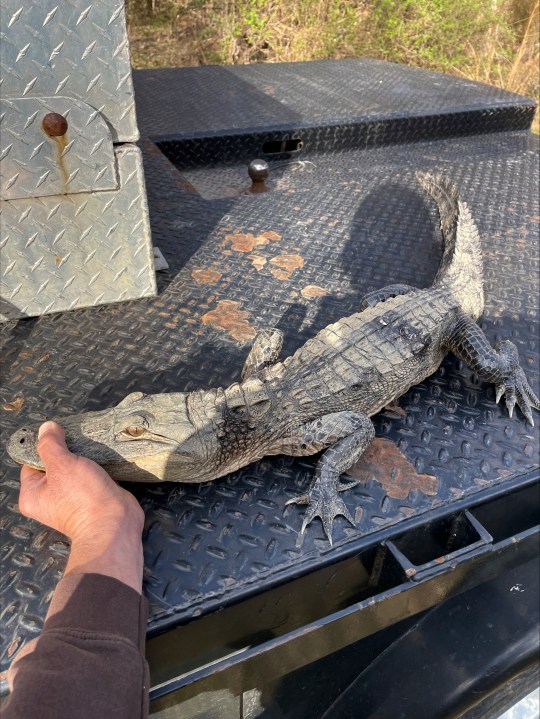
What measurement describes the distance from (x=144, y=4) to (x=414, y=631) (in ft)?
34.5

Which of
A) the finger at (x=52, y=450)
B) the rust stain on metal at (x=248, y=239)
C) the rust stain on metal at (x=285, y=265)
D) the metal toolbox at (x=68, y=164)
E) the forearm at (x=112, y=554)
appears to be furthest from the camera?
the rust stain on metal at (x=248, y=239)

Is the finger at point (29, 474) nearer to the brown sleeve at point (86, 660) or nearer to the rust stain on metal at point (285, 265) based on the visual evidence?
the brown sleeve at point (86, 660)

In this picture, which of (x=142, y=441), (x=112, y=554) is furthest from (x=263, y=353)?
(x=112, y=554)

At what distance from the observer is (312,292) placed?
8.25ft

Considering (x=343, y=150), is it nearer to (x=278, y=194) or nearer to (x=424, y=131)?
(x=424, y=131)

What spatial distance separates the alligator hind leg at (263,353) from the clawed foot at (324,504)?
22.2 inches

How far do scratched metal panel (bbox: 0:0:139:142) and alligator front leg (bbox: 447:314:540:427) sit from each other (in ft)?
5.54

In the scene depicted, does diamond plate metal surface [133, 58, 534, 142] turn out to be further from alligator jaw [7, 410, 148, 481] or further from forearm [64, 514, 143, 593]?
forearm [64, 514, 143, 593]

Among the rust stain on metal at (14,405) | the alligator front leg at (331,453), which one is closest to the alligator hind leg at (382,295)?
the alligator front leg at (331,453)

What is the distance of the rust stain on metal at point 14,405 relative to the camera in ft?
6.06

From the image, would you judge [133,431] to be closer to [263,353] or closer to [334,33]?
[263,353]

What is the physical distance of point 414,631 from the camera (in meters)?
1.86

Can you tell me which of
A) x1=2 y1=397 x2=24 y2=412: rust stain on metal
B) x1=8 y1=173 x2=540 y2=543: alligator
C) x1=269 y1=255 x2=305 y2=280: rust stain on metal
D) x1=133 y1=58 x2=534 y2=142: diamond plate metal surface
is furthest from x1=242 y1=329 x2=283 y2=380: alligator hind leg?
x1=133 y1=58 x2=534 y2=142: diamond plate metal surface

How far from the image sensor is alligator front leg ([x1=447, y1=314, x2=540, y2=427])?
2033 mm
